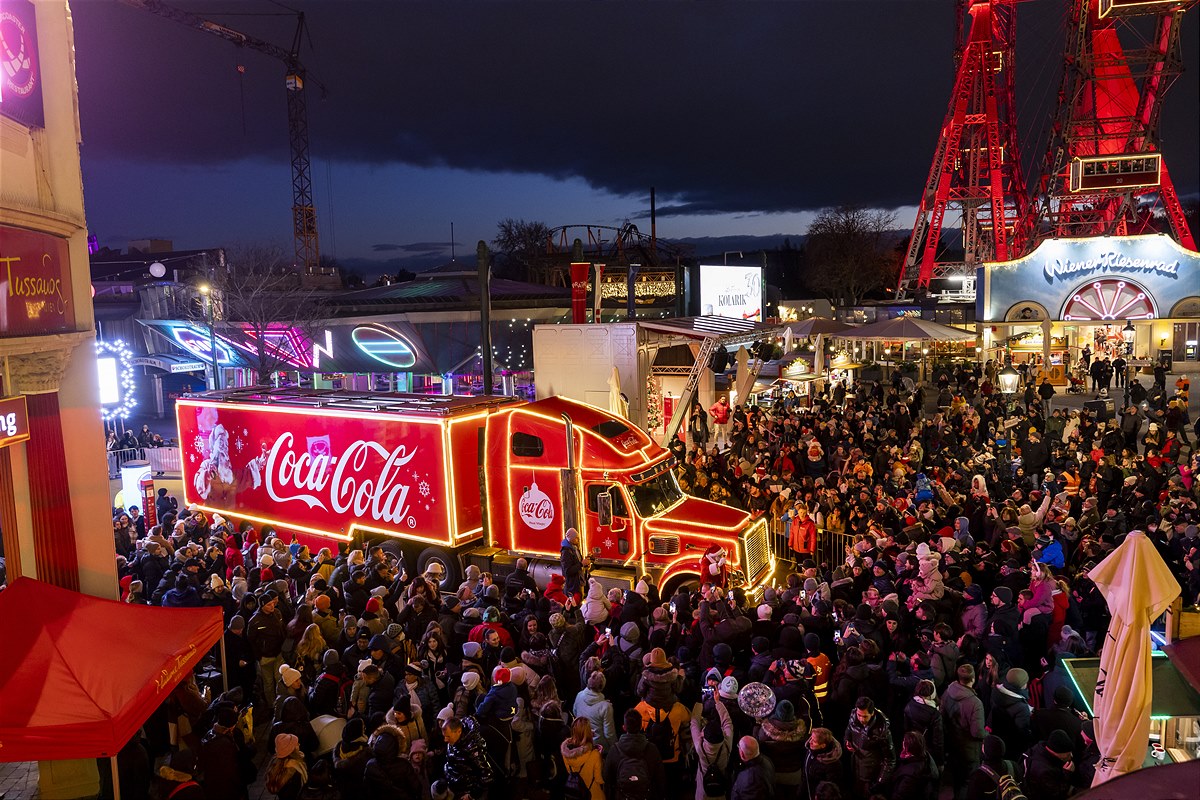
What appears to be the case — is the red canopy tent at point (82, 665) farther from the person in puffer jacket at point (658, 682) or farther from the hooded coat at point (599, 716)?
the person in puffer jacket at point (658, 682)

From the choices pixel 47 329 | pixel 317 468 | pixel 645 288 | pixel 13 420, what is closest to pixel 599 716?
pixel 13 420

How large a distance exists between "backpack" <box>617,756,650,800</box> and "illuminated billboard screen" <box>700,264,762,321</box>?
2925 centimetres

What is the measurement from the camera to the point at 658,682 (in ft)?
24.4

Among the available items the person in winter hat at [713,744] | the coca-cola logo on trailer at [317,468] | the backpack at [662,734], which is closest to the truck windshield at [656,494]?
the coca-cola logo on trailer at [317,468]

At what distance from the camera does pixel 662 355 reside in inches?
911

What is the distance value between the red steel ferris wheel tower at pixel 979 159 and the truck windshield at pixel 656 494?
143 ft

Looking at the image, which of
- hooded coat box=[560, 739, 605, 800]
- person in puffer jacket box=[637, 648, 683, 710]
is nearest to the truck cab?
person in puffer jacket box=[637, 648, 683, 710]

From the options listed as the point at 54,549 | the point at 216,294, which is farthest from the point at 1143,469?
the point at 216,294

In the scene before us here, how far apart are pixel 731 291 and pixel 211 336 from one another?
2158 centimetres

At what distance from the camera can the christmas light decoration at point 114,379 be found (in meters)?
24.2

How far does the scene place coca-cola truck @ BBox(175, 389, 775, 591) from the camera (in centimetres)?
1206

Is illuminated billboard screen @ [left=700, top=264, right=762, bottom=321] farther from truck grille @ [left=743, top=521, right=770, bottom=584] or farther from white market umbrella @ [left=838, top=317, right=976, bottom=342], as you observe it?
truck grille @ [left=743, top=521, right=770, bottom=584]

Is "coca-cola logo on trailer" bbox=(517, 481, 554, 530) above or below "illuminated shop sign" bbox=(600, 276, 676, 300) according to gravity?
below

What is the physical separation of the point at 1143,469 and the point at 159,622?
15.1m
